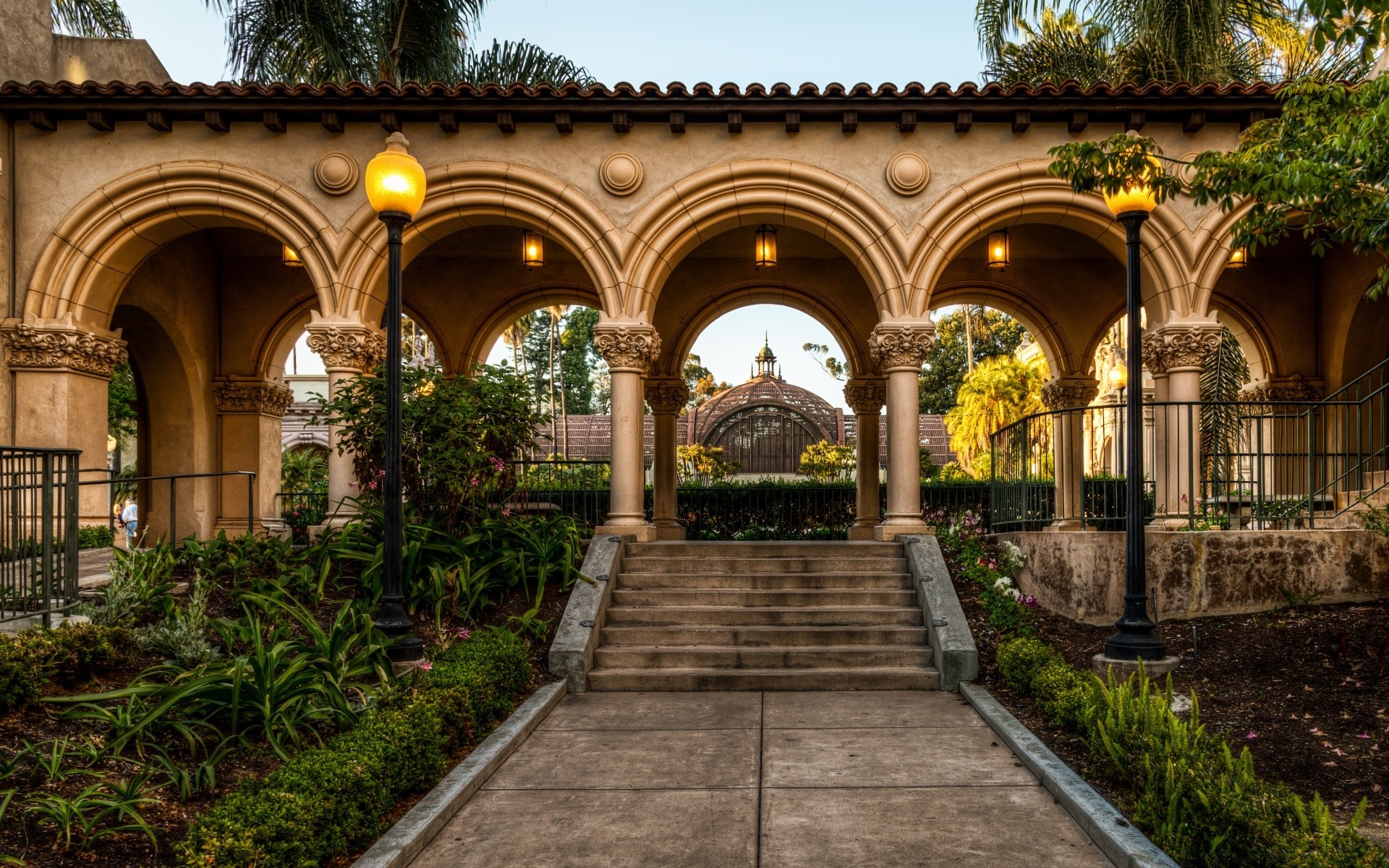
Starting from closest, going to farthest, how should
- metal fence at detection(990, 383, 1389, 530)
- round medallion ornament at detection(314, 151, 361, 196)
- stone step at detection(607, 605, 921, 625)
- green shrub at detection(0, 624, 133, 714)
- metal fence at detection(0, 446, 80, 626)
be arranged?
green shrub at detection(0, 624, 133, 714) → metal fence at detection(0, 446, 80, 626) → stone step at detection(607, 605, 921, 625) → metal fence at detection(990, 383, 1389, 530) → round medallion ornament at detection(314, 151, 361, 196)

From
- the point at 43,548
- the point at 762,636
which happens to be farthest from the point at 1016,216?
the point at 43,548

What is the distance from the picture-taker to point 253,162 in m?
11.8

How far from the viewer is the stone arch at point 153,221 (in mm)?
11609

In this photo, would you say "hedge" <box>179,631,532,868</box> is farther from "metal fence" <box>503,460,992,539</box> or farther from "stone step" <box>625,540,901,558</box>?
"metal fence" <box>503,460,992,539</box>

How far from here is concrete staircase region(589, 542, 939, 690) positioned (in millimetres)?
8617

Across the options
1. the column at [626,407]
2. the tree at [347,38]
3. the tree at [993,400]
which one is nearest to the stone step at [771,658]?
the column at [626,407]

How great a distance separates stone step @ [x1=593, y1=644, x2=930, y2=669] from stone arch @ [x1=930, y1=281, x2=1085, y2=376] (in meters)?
8.34

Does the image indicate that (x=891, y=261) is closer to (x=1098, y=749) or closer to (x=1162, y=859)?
(x=1098, y=749)

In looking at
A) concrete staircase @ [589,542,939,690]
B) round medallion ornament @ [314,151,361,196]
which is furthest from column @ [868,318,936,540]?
round medallion ornament @ [314,151,361,196]

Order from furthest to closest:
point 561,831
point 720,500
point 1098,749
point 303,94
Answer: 1. point 720,500
2. point 303,94
3. point 1098,749
4. point 561,831

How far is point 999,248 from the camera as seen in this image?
1328 centimetres

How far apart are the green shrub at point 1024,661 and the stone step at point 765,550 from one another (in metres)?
2.65

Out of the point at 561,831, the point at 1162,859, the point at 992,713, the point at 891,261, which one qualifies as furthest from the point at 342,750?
the point at 891,261

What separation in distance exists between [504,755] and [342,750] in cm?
151
